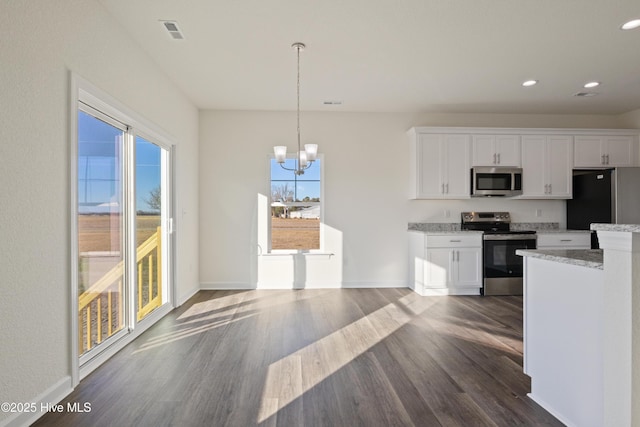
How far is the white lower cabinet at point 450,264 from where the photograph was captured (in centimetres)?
511

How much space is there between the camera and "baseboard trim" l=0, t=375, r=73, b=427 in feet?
6.19

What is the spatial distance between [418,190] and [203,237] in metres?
3.21

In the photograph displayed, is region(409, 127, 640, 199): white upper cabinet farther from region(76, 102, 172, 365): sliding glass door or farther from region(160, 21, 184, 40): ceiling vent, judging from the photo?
region(76, 102, 172, 365): sliding glass door

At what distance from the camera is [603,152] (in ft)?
18.0

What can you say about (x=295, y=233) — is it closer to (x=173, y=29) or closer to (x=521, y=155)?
(x=173, y=29)

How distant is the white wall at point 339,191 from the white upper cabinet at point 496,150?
46 cm

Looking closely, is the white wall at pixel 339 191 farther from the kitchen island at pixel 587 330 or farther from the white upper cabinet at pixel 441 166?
the kitchen island at pixel 587 330

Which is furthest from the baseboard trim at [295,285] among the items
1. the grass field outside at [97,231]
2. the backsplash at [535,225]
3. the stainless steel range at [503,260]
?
the grass field outside at [97,231]

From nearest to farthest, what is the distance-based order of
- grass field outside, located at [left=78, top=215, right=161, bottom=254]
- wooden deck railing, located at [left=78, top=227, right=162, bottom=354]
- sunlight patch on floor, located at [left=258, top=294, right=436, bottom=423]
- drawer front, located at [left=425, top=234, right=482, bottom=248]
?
sunlight patch on floor, located at [left=258, top=294, right=436, bottom=423] → grass field outside, located at [left=78, top=215, right=161, bottom=254] → wooden deck railing, located at [left=78, top=227, right=162, bottom=354] → drawer front, located at [left=425, top=234, right=482, bottom=248]

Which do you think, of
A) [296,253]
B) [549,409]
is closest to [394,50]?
[549,409]

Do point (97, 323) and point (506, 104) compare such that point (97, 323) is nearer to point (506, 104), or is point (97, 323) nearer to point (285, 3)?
point (285, 3)

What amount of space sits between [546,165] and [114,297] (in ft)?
18.8

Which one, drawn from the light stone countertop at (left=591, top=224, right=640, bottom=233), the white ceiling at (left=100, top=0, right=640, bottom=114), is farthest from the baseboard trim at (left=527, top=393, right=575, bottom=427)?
the white ceiling at (left=100, top=0, right=640, bottom=114)

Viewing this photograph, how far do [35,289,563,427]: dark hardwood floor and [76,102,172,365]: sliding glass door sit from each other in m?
0.30
